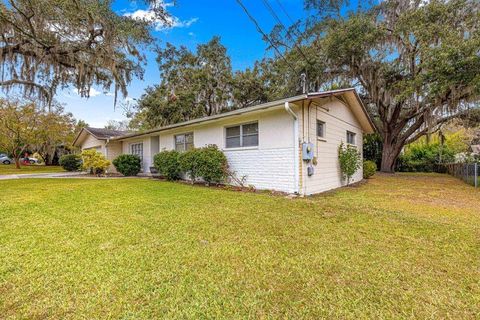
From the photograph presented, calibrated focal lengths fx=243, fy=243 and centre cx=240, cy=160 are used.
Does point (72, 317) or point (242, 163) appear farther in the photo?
point (242, 163)

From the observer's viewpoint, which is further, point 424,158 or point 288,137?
point 424,158

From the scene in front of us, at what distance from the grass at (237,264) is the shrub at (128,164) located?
9.03 meters

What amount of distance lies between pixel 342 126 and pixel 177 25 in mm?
7651

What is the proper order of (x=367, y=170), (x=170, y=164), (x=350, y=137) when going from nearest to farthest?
(x=170, y=164), (x=350, y=137), (x=367, y=170)

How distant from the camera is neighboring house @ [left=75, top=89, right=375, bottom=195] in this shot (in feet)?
24.1

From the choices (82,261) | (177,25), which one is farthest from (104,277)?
(177,25)

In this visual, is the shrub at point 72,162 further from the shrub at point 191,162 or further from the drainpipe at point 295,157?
the drainpipe at point 295,157

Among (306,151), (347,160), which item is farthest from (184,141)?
(347,160)

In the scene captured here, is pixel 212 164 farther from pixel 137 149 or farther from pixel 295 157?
pixel 137 149

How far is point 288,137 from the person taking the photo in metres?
7.51

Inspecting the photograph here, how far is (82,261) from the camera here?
9.34 feet

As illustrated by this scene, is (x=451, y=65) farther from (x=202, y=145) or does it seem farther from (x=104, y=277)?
(x=104, y=277)

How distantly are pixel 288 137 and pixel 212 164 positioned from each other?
10.0 ft

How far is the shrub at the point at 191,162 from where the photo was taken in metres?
9.52
